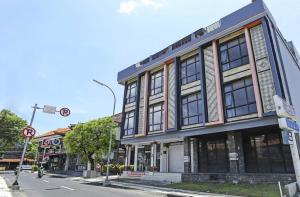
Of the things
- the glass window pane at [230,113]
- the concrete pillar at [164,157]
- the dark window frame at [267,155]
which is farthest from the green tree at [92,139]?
the dark window frame at [267,155]

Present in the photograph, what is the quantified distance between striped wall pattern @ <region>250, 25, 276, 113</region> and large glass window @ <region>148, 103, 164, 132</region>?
11.0 m

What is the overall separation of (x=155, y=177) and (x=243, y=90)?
12129 mm

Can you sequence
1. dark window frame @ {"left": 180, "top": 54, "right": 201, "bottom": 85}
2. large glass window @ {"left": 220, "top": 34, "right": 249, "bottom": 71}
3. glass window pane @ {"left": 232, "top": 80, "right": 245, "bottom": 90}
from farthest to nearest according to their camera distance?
dark window frame @ {"left": 180, "top": 54, "right": 201, "bottom": 85}
large glass window @ {"left": 220, "top": 34, "right": 249, "bottom": 71}
glass window pane @ {"left": 232, "top": 80, "right": 245, "bottom": 90}

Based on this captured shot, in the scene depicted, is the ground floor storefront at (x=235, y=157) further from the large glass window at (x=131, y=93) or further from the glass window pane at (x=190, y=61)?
the large glass window at (x=131, y=93)

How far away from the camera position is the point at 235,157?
18.7 m

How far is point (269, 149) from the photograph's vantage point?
18734 mm

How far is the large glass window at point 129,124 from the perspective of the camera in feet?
96.4

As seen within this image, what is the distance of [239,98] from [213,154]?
594cm

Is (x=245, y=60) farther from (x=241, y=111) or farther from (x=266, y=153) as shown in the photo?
(x=266, y=153)

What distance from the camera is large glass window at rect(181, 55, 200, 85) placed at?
23875mm

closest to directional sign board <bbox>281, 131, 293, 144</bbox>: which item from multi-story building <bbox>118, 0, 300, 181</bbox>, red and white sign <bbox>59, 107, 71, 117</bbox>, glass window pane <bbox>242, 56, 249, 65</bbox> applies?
multi-story building <bbox>118, 0, 300, 181</bbox>

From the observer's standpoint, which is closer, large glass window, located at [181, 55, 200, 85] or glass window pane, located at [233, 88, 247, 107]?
glass window pane, located at [233, 88, 247, 107]

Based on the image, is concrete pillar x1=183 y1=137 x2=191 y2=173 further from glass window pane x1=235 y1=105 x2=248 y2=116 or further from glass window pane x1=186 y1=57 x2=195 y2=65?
glass window pane x1=186 y1=57 x2=195 y2=65

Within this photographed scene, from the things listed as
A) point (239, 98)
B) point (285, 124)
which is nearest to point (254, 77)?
point (239, 98)
